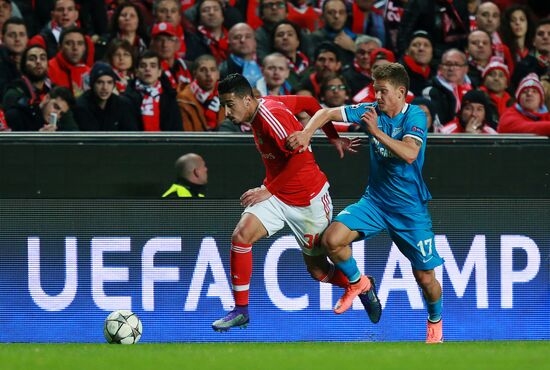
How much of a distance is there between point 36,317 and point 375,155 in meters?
3.28

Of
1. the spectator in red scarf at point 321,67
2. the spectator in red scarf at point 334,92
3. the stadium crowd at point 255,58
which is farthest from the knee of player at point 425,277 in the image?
the spectator in red scarf at point 321,67

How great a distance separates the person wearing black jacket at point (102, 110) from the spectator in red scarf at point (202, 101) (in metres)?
0.71

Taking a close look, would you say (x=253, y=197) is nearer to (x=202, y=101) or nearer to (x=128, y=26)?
(x=202, y=101)

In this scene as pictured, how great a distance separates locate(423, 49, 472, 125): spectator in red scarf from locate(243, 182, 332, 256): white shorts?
9.24 feet

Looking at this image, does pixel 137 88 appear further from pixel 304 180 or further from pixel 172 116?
pixel 304 180

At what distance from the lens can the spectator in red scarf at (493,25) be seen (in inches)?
498

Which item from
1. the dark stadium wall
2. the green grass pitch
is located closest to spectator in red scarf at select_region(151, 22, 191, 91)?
the dark stadium wall

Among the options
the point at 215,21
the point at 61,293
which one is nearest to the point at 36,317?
the point at 61,293

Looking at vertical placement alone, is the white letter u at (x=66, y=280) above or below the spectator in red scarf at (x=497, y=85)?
below

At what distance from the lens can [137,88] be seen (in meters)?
10.9

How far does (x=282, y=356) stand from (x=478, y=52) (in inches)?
232

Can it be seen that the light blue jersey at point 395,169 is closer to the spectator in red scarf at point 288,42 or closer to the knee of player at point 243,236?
the knee of player at point 243,236

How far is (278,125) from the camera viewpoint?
8.27m

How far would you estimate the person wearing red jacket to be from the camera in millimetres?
10031
